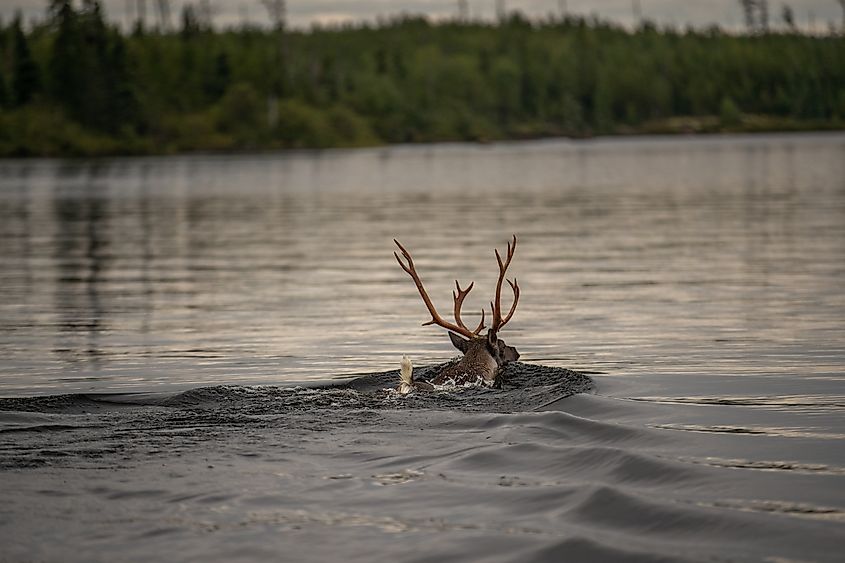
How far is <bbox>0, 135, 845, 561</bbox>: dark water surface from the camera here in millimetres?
7914

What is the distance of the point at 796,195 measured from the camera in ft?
147

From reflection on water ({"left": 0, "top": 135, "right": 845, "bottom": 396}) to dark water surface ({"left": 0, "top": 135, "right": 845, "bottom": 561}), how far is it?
0.30 feet

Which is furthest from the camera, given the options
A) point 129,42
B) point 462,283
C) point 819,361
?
point 129,42

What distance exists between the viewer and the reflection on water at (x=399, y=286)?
1434cm

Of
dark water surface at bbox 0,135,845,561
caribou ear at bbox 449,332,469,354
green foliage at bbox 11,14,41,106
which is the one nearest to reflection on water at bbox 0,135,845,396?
dark water surface at bbox 0,135,845,561

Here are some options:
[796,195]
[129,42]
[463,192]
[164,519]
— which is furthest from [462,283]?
[129,42]

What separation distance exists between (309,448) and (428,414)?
1.40 meters

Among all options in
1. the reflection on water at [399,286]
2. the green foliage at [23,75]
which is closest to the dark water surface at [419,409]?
the reflection on water at [399,286]

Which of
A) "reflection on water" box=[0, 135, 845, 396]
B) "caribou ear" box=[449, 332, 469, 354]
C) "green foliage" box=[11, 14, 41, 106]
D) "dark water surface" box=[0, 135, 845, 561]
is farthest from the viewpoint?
"green foliage" box=[11, 14, 41, 106]

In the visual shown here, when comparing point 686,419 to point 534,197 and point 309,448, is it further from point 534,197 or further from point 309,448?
point 534,197

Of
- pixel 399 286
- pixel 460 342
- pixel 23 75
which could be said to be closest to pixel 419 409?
pixel 460 342

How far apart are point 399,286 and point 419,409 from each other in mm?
11203

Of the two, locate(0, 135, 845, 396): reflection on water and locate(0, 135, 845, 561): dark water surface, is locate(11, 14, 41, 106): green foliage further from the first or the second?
locate(0, 135, 845, 561): dark water surface

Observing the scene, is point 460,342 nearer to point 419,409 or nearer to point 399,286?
point 419,409
